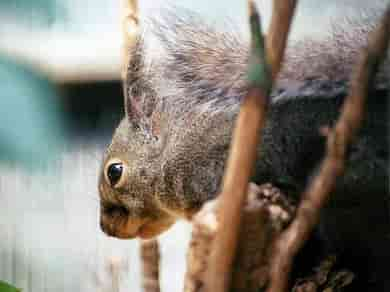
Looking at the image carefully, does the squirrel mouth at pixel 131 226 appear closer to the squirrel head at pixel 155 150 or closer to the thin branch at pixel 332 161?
the squirrel head at pixel 155 150

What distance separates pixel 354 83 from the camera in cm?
82

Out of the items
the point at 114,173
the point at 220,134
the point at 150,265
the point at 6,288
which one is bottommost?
the point at 6,288

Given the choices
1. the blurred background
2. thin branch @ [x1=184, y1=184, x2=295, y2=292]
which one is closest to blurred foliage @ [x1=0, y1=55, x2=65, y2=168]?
the blurred background

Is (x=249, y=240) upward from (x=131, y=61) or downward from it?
downward

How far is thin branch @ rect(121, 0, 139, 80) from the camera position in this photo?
114cm

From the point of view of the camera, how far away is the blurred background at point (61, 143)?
118 cm

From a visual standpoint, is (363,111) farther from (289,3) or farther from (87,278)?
(87,278)

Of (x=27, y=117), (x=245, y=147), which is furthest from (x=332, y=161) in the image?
(x=27, y=117)

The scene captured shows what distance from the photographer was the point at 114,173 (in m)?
1.19

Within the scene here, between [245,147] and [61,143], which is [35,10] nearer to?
[61,143]

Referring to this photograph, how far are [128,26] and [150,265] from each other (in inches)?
21.1

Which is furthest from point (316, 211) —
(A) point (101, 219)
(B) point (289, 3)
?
(A) point (101, 219)

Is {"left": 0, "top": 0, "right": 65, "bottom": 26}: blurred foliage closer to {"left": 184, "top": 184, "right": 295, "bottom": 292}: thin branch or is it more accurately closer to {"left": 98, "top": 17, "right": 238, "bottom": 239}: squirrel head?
{"left": 98, "top": 17, "right": 238, "bottom": 239}: squirrel head

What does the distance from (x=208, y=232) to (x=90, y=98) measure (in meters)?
0.49
